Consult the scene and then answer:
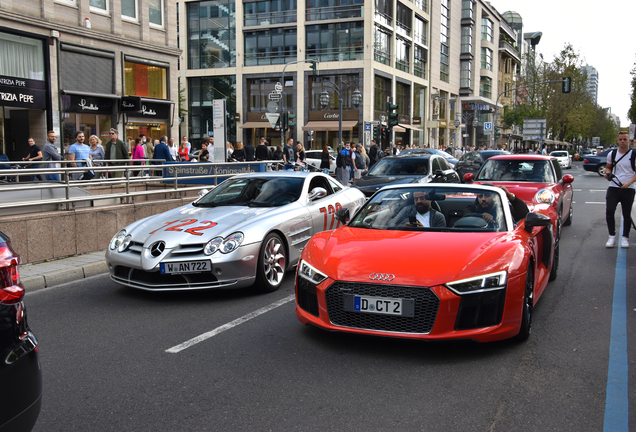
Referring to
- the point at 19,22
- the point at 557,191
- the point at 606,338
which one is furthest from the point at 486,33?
the point at 606,338

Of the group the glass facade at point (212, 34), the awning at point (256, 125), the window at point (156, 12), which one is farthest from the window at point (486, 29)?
the window at point (156, 12)

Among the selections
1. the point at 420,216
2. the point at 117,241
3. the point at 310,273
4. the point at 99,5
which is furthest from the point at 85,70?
the point at 310,273

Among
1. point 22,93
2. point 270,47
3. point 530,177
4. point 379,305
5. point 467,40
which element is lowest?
point 379,305

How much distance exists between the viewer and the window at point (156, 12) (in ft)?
85.1

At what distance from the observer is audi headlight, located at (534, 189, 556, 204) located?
1016 cm

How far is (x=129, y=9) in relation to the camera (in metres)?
24.8

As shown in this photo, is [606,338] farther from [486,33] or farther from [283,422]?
[486,33]

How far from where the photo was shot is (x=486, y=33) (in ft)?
257

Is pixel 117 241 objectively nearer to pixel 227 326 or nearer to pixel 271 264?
pixel 271 264

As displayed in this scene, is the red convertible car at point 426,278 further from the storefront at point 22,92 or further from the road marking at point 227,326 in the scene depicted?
the storefront at point 22,92

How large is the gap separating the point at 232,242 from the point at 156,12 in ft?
74.5

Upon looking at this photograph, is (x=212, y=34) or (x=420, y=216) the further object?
(x=212, y=34)

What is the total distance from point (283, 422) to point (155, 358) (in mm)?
1589

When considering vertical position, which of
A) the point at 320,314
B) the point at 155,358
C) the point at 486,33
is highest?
the point at 486,33
